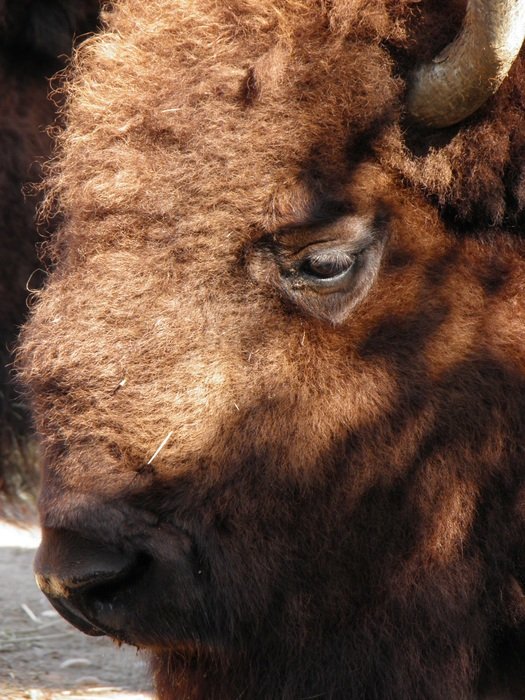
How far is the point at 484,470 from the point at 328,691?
2.37ft

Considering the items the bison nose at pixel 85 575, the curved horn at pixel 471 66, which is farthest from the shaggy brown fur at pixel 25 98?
the bison nose at pixel 85 575

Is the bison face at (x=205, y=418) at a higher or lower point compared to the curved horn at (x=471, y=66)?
lower

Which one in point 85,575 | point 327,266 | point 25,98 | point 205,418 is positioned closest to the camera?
point 85,575

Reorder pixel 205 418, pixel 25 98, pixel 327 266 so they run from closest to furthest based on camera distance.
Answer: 1. pixel 205 418
2. pixel 327 266
3. pixel 25 98

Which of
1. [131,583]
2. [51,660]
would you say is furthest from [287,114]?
[51,660]

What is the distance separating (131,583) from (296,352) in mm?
705

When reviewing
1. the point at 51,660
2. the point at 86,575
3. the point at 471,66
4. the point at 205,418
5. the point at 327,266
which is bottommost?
the point at 51,660

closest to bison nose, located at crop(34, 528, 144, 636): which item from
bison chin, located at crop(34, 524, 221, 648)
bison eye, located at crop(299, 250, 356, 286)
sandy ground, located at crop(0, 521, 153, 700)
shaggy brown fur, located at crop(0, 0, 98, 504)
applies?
bison chin, located at crop(34, 524, 221, 648)

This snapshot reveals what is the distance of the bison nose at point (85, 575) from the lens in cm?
285

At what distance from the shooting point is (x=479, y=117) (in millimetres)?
3100

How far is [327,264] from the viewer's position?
120 inches

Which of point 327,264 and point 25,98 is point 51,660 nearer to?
point 25,98

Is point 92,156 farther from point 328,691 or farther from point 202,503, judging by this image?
point 328,691

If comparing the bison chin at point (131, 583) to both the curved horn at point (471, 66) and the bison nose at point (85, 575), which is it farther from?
the curved horn at point (471, 66)
